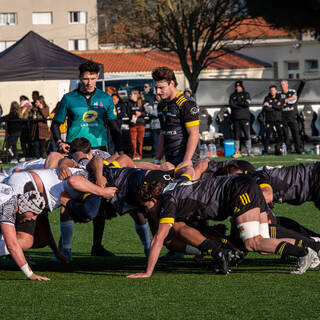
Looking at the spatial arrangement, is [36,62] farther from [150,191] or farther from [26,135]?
[150,191]

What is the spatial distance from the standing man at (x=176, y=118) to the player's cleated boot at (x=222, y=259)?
4.75 ft

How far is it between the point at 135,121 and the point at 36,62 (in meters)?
3.16

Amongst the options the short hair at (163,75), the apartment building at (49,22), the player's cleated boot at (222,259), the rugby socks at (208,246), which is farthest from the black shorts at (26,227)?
the apartment building at (49,22)

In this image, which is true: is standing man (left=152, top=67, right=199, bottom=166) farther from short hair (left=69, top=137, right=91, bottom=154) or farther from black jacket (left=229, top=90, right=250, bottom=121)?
black jacket (left=229, top=90, right=250, bottom=121)

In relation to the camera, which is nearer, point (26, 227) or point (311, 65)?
point (26, 227)

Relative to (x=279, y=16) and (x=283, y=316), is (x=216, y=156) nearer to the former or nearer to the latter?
(x=283, y=316)

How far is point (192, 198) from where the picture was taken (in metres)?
7.11

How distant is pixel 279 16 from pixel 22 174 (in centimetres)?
457

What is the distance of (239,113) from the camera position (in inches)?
866

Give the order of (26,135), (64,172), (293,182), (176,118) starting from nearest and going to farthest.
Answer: (293,182) → (64,172) → (176,118) → (26,135)

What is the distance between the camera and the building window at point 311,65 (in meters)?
52.4

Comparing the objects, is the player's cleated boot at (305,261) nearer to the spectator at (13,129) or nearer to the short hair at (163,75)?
the short hair at (163,75)

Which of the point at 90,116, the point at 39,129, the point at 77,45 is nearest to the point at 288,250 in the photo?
the point at 90,116

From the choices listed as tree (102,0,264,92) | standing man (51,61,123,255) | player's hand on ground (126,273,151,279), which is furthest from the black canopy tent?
tree (102,0,264,92)
